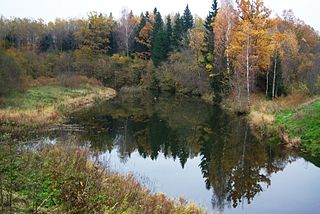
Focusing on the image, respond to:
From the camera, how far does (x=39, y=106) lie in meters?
27.1

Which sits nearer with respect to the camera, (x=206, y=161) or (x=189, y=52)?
(x=206, y=161)

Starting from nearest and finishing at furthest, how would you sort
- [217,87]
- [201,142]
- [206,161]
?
[206,161] → [201,142] → [217,87]

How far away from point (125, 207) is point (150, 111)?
27249 millimetres

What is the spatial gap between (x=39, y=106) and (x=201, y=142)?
13332 millimetres

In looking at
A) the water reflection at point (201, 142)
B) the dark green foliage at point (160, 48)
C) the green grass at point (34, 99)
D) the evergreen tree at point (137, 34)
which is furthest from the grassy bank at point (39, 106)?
the evergreen tree at point (137, 34)

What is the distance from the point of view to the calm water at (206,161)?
13.1 m

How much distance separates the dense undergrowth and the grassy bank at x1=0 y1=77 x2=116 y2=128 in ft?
40.0

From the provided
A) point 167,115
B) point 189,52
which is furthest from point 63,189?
point 189,52

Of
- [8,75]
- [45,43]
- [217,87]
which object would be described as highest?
[45,43]

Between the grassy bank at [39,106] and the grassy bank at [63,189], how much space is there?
1225 cm

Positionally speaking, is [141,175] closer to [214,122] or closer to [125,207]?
[125,207]

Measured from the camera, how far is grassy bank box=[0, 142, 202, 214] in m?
7.13

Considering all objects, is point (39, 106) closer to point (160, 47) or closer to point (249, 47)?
point (249, 47)

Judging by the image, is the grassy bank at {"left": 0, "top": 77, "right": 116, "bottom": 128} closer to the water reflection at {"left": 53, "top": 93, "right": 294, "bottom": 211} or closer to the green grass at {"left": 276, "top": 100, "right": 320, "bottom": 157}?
the water reflection at {"left": 53, "top": 93, "right": 294, "bottom": 211}
